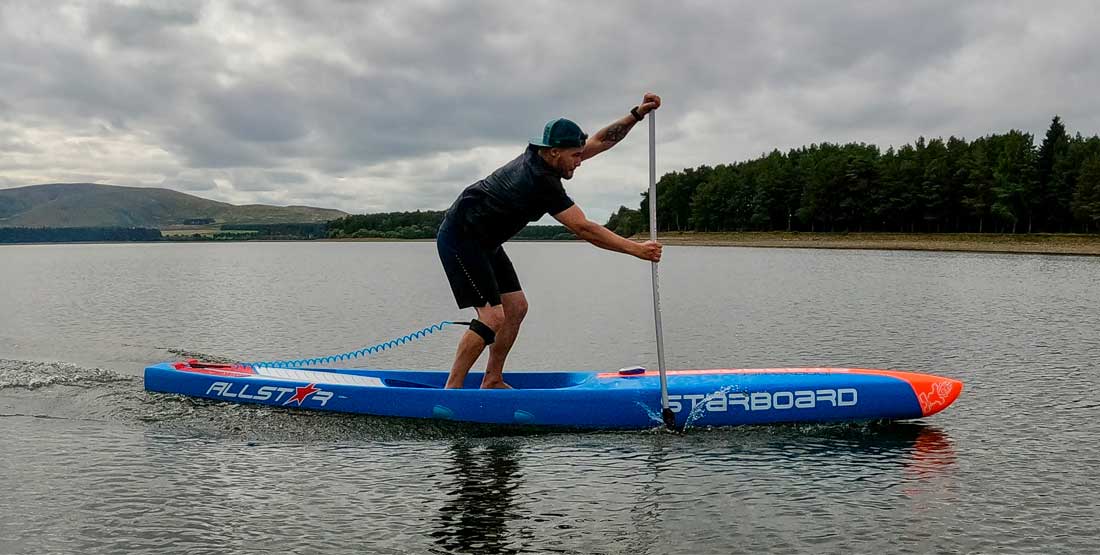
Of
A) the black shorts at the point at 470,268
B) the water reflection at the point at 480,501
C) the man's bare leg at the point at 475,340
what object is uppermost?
the black shorts at the point at 470,268

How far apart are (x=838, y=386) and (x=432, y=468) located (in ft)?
15.2

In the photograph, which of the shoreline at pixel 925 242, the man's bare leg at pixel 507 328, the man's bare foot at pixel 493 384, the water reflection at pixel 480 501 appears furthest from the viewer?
the shoreline at pixel 925 242

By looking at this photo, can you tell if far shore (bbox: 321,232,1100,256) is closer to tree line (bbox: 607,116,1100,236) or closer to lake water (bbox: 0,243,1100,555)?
tree line (bbox: 607,116,1100,236)

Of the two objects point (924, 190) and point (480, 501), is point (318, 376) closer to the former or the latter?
point (480, 501)

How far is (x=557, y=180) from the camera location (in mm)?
9195

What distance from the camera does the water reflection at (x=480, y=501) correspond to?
6430 mm

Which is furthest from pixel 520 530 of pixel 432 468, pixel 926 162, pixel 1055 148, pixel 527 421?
pixel 926 162

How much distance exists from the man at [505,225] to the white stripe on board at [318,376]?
1498mm

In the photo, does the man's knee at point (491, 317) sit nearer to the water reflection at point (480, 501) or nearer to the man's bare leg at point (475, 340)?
the man's bare leg at point (475, 340)

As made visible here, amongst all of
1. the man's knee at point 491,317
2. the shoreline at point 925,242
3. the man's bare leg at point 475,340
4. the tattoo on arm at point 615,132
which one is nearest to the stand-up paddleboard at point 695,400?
the man's bare leg at point 475,340

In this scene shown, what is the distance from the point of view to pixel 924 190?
119 meters

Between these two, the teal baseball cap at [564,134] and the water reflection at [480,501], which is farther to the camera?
the teal baseball cap at [564,134]

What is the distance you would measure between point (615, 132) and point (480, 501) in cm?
445

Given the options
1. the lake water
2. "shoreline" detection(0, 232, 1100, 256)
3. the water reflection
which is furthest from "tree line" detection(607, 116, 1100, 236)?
the water reflection
